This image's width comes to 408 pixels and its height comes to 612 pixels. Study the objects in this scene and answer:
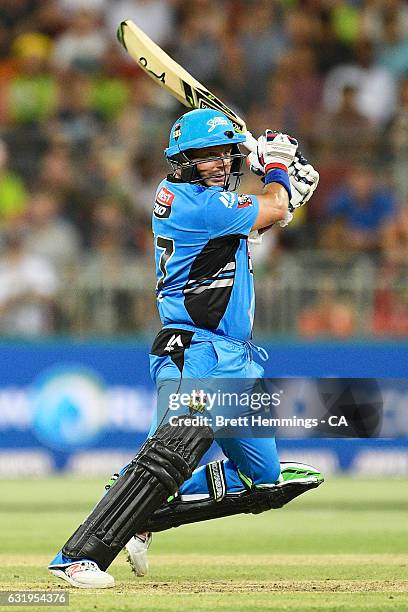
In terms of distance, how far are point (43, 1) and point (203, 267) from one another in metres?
10.2

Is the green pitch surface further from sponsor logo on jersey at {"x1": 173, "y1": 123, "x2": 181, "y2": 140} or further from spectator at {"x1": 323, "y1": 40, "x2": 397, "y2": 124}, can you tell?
spectator at {"x1": 323, "y1": 40, "x2": 397, "y2": 124}

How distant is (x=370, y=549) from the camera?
7.66 m

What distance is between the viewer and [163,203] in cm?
622

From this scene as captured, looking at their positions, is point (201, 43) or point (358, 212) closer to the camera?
point (358, 212)

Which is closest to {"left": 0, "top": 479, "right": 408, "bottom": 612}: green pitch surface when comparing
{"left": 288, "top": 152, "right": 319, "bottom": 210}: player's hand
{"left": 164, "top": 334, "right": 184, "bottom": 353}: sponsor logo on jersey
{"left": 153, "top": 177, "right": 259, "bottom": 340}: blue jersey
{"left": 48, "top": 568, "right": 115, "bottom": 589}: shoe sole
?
{"left": 48, "top": 568, "right": 115, "bottom": 589}: shoe sole

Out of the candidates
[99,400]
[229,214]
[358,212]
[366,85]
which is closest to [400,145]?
[358,212]

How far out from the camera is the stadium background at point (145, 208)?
12.2 m

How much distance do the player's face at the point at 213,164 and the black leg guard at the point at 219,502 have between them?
1488 mm

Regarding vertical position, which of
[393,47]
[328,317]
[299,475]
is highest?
[393,47]

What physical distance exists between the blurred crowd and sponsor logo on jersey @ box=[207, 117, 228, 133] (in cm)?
588

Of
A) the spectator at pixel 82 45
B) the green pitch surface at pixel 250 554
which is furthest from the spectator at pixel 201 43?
the green pitch surface at pixel 250 554

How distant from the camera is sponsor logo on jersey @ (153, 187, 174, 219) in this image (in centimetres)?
619

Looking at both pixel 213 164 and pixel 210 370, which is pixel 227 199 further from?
pixel 210 370

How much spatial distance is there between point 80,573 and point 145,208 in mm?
8571
